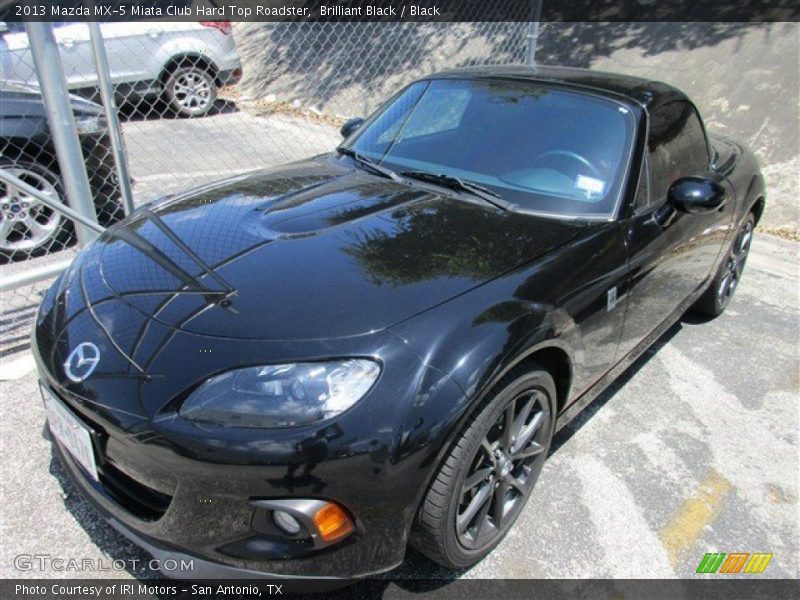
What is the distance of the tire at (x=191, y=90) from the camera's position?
7.34 meters

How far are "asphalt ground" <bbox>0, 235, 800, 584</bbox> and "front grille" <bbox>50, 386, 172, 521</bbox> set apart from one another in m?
0.36

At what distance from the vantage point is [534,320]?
189 centimetres

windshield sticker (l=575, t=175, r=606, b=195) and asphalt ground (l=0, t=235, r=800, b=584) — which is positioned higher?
windshield sticker (l=575, t=175, r=606, b=195)

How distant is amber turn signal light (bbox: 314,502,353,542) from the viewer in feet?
4.96

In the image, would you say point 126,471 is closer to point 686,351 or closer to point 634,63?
point 686,351

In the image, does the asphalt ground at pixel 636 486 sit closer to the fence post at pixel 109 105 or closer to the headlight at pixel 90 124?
the fence post at pixel 109 105

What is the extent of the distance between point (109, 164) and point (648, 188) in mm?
3435

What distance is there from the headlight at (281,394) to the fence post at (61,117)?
7.28 feet

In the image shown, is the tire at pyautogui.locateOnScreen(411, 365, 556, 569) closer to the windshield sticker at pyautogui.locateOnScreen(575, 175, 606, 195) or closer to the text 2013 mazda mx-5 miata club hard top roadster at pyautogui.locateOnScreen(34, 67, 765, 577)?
the text 2013 mazda mx-5 miata club hard top roadster at pyautogui.locateOnScreen(34, 67, 765, 577)

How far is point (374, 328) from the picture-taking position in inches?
65.8

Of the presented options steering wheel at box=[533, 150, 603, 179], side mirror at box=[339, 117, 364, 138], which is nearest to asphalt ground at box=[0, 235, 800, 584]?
steering wheel at box=[533, 150, 603, 179]

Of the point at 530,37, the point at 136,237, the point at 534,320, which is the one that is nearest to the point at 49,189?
the point at 136,237

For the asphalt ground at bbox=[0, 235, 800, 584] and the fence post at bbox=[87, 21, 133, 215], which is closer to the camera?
the asphalt ground at bbox=[0, 235, 800, 584]

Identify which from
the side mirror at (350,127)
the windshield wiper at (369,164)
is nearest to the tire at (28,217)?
the side mirror at (350,127)
